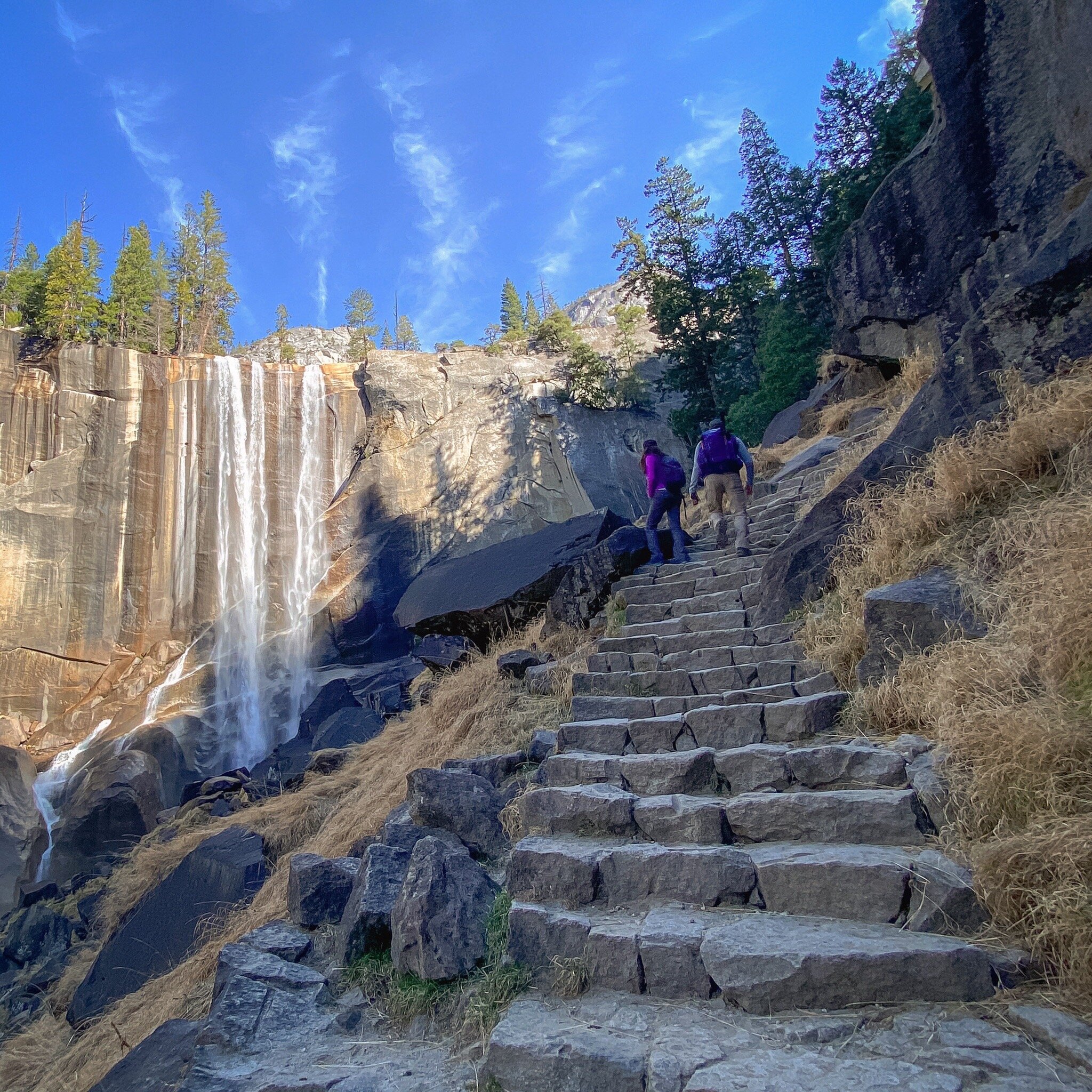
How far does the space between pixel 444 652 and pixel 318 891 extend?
6.21m

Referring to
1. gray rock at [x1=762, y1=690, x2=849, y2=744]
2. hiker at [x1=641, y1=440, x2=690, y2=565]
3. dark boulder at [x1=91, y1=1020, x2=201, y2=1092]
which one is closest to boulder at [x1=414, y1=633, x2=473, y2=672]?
hiker at [x1=641, y1=440, x2=690, y2=565]

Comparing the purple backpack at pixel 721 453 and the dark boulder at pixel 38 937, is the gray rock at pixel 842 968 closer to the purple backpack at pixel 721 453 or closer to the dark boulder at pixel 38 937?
the purple backpack at pixel 721 453

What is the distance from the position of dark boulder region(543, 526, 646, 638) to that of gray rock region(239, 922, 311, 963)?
14.4 feet

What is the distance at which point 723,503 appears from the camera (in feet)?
28.9

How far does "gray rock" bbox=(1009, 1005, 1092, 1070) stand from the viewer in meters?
2.15

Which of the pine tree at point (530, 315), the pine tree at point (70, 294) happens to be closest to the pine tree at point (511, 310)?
the pine tree at point (530, 315)

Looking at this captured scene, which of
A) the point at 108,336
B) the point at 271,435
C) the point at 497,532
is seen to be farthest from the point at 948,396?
the point at 108,336

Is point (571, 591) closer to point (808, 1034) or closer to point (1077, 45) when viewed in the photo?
point (808, 1034)

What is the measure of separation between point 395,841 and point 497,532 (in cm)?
2169

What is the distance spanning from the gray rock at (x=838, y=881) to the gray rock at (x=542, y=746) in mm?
2081

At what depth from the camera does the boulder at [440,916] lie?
10.9 ft

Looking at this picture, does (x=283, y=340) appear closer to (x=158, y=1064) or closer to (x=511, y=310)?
(x=511, y=310)

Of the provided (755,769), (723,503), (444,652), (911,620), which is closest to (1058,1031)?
(755,769)

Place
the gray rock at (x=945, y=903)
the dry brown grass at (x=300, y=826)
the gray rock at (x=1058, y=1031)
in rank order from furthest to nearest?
the dry brown grass at (x=300, y=826), the gray rock at (x=945, y=903), the gray rock at (x=1058, y=1031)
